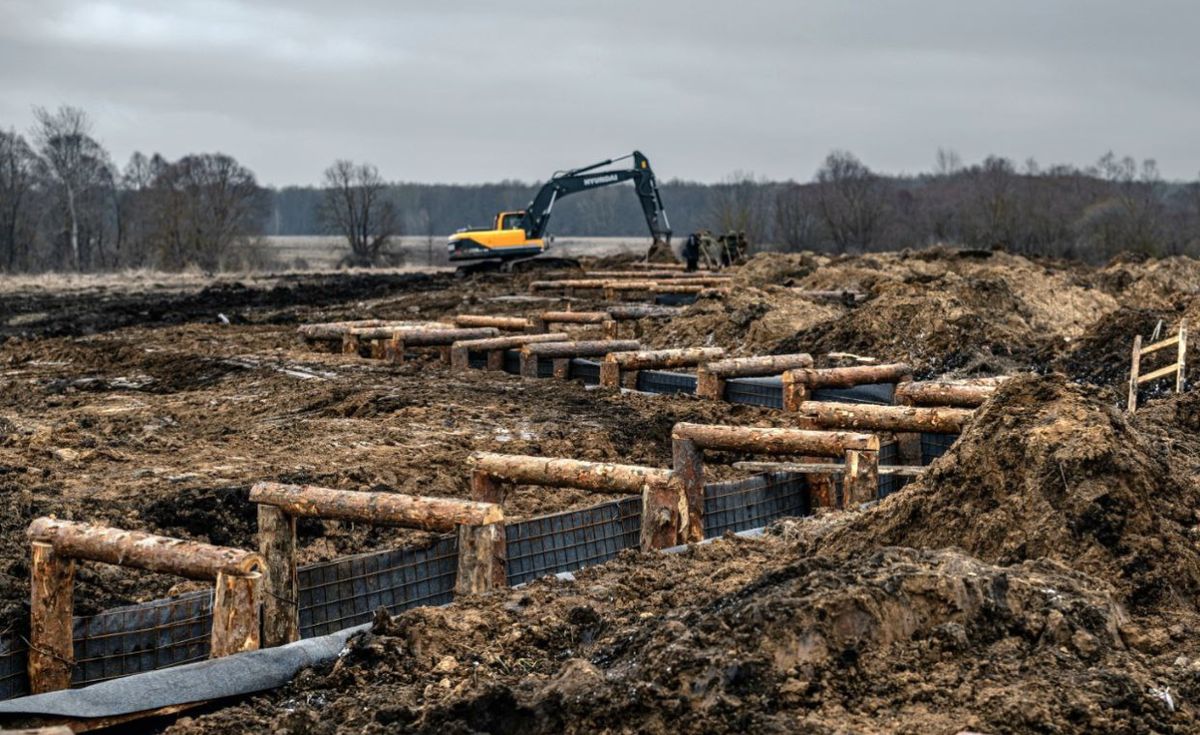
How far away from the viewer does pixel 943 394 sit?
9734 millimetres

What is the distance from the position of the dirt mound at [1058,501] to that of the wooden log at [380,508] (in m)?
1.57

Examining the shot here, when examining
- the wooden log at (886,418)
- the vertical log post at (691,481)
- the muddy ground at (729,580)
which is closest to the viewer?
the muddy ground at (729,580)

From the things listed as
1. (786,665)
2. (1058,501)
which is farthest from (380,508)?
(1058,501)

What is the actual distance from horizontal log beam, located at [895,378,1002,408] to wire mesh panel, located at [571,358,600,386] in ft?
16.4

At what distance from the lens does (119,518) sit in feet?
26.3

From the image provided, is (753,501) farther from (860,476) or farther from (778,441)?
(860,476)

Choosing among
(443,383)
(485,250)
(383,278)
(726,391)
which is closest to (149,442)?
(443,383)

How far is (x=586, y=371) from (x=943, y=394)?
18.0ft

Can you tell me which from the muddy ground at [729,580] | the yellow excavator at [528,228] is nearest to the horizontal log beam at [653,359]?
the muddy ground at [729,580]

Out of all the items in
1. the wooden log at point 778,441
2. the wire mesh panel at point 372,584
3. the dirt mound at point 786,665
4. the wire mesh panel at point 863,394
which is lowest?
the wire mesh panel at point 372,584

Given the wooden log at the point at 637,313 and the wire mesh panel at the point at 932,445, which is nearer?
the wire mesh panel at the point at 932,445

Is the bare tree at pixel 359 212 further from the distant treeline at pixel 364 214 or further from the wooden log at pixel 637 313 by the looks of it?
the wooden log at pixel 637 313

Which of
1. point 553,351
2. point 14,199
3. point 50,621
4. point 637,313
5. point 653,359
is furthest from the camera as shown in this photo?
point 14,199

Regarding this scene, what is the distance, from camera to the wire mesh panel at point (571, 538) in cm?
650
